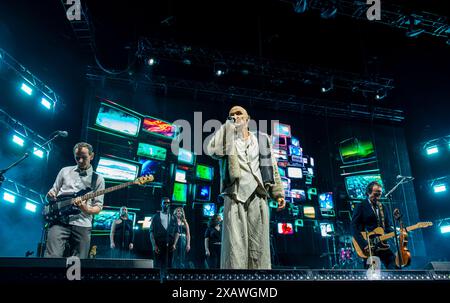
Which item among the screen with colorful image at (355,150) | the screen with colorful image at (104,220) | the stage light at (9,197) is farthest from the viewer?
the screen with colorful image at (355,150)

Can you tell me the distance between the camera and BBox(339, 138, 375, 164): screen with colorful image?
53.1 feet

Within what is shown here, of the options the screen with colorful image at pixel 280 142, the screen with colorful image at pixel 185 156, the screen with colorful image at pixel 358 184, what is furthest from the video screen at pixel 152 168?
the screen with colorful image at pixel 358 184

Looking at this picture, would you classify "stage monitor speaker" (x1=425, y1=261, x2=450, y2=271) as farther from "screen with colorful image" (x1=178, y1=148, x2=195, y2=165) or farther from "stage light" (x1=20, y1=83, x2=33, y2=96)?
"screen with colorful image" (x1=178, y1=148, x2=195, y2=165)

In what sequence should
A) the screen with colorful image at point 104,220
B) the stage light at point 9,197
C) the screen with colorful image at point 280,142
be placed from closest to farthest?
the stage light at point 9,197
the screen with colorful image at point 104,220
the screen with colorful image at point 280,142

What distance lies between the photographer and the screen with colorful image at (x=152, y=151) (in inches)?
516

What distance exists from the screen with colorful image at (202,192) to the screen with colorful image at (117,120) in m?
3.17

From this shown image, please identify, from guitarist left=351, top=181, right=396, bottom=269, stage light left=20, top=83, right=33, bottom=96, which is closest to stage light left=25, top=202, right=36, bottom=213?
stage light left=20, top=83, right=33, bottom=96

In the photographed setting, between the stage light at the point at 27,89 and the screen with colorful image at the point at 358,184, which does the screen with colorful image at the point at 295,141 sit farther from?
the stage light at the point at 27,89

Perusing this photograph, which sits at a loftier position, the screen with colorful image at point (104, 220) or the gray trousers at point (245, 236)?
the screen with colorful image at point (104, 220)

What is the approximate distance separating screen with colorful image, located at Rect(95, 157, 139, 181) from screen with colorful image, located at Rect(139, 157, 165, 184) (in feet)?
0.87

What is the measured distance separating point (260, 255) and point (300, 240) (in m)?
11.7

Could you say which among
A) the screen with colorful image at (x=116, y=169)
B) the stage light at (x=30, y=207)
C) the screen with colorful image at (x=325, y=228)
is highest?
the screen with colorful image at (x=116, y=169)
